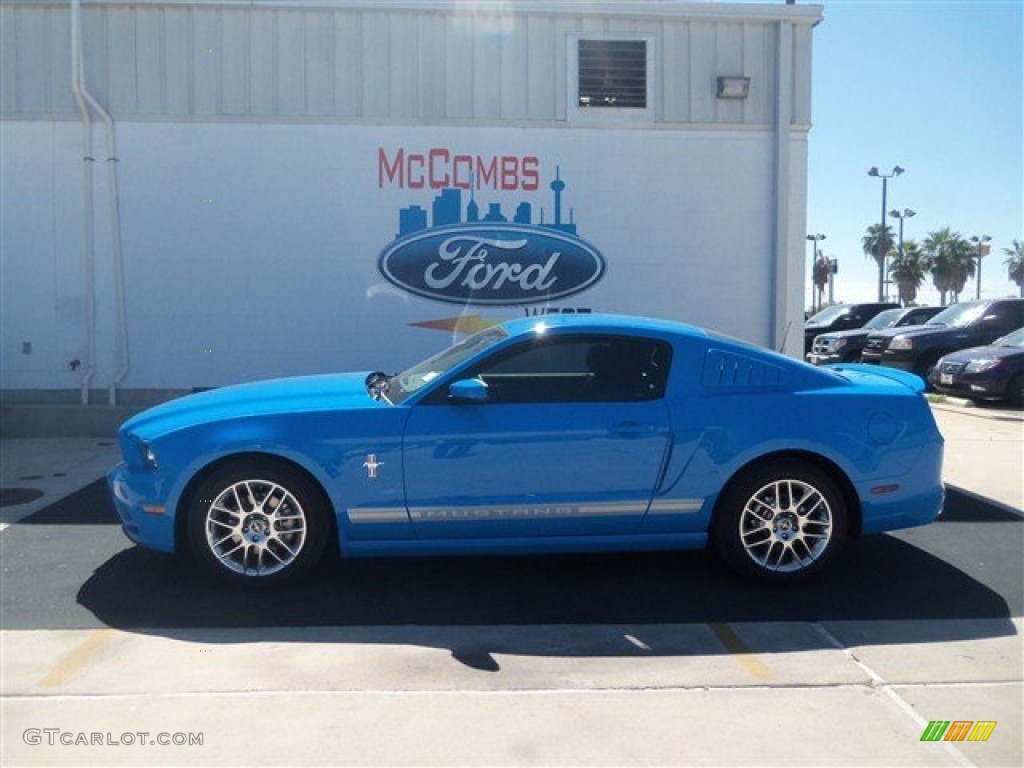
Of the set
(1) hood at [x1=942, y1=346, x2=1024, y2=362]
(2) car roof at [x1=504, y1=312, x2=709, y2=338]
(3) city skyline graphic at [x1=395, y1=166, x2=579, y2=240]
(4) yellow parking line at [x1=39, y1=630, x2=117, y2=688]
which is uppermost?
(3) city skyline graphic at [x1=395, y1=166, x2=579, y2=240]

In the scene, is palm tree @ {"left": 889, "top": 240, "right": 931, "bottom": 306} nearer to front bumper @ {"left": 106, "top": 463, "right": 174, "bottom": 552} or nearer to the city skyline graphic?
the city skyline graphic

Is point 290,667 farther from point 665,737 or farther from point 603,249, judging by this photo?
point 603,249

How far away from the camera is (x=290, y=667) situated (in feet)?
15.0

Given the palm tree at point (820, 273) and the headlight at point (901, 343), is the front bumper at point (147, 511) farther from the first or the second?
the palm tree at point (820, 273)

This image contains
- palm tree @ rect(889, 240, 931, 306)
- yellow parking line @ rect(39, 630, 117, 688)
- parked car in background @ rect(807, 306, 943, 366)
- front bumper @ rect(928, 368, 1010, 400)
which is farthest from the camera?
palm tree @ rect(889, 240, 931, 306)

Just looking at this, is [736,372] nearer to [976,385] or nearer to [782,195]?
[782,195]

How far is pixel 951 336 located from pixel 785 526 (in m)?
14.1

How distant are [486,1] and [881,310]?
60.4ft

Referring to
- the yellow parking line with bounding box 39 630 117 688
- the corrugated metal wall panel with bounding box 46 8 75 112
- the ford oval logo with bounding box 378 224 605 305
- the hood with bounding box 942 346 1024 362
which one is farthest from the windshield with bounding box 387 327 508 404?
the hood with bounding box 942 346 1024 362

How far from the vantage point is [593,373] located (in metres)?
5.79

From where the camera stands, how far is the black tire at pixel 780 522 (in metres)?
5.64

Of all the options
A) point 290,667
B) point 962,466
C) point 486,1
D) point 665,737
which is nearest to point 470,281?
point 486,1

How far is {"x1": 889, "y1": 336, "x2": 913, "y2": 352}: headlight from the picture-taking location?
59.3 feet

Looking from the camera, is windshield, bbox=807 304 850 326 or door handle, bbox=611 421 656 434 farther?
windshield, bbox=807 304 850 326
